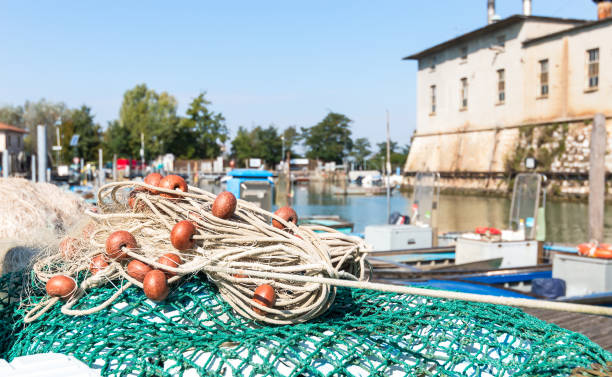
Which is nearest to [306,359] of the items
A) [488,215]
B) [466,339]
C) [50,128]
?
[466,339]

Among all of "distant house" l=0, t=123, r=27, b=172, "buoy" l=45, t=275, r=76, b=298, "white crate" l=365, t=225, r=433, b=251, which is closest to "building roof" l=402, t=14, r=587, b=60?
"white crate" l=365, t=225, r=433, b=251

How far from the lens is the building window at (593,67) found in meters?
35.0

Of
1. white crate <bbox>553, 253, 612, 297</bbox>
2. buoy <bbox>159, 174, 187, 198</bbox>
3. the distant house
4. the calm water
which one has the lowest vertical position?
the calm water

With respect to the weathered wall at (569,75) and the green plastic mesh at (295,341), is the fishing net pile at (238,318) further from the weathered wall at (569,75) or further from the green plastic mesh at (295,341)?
the weathered wall at (569,75)

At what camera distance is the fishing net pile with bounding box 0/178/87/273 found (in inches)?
138

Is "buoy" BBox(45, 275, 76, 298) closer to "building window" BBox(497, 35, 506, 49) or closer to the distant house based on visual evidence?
"building window" BBox(497, 35, 506, 49)

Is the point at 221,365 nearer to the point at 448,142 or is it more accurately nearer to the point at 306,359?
the point at 306,359

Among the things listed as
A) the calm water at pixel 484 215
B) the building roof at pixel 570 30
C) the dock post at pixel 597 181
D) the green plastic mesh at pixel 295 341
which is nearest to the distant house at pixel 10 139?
the calm water at pixel 484 215

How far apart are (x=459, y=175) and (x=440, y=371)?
151 ft

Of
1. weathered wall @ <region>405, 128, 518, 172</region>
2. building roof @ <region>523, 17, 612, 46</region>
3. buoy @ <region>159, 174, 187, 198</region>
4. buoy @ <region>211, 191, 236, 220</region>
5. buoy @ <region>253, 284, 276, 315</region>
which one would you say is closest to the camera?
buoy @ <region>253, 284, 276, 315</region>

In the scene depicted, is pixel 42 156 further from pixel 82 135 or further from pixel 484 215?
pixel 82 135

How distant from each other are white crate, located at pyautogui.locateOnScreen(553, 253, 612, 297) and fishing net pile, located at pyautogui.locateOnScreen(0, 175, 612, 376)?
5914 millimetres

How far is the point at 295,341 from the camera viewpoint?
2.13 meters

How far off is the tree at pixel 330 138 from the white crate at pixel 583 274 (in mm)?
96475
